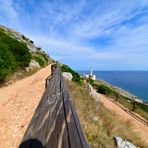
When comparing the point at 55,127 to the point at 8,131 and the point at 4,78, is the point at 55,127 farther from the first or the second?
the point at 4,78

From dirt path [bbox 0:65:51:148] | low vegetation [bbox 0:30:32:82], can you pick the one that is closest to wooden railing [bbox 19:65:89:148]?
dirt path [bbox 0:65:51:148]

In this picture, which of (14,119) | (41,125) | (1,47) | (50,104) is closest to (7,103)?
(14,119)

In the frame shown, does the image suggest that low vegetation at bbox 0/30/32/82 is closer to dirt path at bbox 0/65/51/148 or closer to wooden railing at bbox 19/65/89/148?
dirt path at bbox 0/65/51/148

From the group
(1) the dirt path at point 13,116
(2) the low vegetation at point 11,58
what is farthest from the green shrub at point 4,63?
(1) the dirt path at point 13,116

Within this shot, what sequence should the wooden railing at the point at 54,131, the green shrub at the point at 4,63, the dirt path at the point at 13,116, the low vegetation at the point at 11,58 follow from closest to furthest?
the wooden railing at the point at 54,131 → the dirt path at the point at 13,116 → the green shrub at the point at 4,63 → the low vegetation at the point at 11,58

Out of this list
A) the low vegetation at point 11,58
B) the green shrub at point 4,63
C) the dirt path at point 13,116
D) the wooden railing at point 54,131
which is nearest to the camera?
the wooden railing at point 54,131

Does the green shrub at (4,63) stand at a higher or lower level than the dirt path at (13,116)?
higher

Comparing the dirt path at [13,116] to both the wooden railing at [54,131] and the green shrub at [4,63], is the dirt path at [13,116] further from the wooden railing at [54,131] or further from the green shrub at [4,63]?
the wooden railing at [54,131]

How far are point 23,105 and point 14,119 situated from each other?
2000mm

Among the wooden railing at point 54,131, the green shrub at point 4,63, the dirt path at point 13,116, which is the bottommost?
the dirt path at point 13,116

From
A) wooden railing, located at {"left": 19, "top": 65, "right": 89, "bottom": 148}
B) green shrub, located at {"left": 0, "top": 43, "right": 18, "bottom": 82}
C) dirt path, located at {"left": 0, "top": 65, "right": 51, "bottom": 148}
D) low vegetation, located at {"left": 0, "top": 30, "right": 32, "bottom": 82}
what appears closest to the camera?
wooden railing, located at {"left": 19, "top": 65, "right": 89, "bottom": 148}

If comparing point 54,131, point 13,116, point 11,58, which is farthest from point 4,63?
point 54,131

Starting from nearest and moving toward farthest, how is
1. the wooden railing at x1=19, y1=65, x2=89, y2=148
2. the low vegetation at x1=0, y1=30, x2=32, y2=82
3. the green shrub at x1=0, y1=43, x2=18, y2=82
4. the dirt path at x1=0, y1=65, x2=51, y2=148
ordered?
the wooden railing at x1=19, y1=65, x2=89, y2=148, the dirt path at x1=0, y1=65, x2=51, y2=148, the green shrub at x1=0, y1=43, x2=18, y2=82, the low vegetation at x1=0, y1=30, x2=32, y2=82

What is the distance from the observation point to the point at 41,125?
1.96 meters
